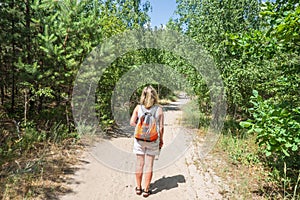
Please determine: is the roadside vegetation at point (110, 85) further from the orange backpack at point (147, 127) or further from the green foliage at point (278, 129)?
the orange backpack at point (147, 127)

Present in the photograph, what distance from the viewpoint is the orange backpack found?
388 cm

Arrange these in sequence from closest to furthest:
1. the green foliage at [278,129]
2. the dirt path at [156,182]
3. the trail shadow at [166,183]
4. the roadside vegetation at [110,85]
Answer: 1. the green foliage at [278,129]
2. the roadside vegetation at [110,85]
3. the dirt path at [156,182]
4. the trail shadow at [166,183]

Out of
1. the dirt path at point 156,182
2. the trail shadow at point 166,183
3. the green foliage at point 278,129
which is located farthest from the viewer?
the trail shadow at point 166,183

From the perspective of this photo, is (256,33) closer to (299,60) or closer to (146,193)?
(146,193)

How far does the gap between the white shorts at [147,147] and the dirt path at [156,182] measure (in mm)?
740

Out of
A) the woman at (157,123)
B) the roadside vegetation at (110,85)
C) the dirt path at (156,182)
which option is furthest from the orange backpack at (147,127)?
the roadside vegetation at (110,85)

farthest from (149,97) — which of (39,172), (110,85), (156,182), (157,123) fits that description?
(110,85)

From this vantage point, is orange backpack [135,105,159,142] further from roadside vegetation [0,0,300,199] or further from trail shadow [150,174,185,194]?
roadside vegetation [0,0,300,199]

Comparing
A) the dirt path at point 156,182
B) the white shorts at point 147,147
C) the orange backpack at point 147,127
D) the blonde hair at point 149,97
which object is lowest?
the dirt path at point 156,182

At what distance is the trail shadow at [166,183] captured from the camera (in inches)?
174

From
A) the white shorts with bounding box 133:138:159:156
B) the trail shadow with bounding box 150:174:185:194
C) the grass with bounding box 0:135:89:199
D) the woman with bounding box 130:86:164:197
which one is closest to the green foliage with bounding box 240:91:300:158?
the woman with bounding box 130:86:164:197

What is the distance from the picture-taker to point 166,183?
4.67 metres

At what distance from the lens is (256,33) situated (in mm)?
3652

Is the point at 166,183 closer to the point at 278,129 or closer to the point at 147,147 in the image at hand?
the point at 147,147
